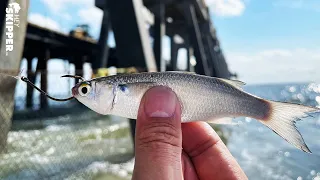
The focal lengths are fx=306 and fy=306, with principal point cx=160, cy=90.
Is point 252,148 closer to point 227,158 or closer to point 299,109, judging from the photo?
point 227,158

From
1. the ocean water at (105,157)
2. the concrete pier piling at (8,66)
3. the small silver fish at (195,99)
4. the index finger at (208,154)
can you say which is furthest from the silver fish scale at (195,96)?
the ocean water at (105,157)

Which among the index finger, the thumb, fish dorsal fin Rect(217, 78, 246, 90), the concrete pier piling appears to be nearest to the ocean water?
the concrete pier piling

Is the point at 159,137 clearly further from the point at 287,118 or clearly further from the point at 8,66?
the point at 8,66

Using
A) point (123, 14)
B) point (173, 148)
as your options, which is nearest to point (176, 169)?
point (173, 148)

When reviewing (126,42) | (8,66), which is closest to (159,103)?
(8,66)

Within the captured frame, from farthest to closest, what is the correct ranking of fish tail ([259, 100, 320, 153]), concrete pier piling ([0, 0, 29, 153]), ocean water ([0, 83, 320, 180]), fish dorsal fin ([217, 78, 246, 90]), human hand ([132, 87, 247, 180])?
ocean water ([0, 83, 320, 180]) → concrete pier piling ([0, 0, 29, 153]) → fish dorsal fin ([217, 78, 246, 90]) → fish tail ([259, 100, 320, 153]) → human hand ([132, 87, 247, 180])

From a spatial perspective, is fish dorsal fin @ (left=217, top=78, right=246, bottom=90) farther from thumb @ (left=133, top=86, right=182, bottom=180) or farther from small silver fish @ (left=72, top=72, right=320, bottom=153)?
thumb @ (left=133, top=86, right=182, bottom=180)
